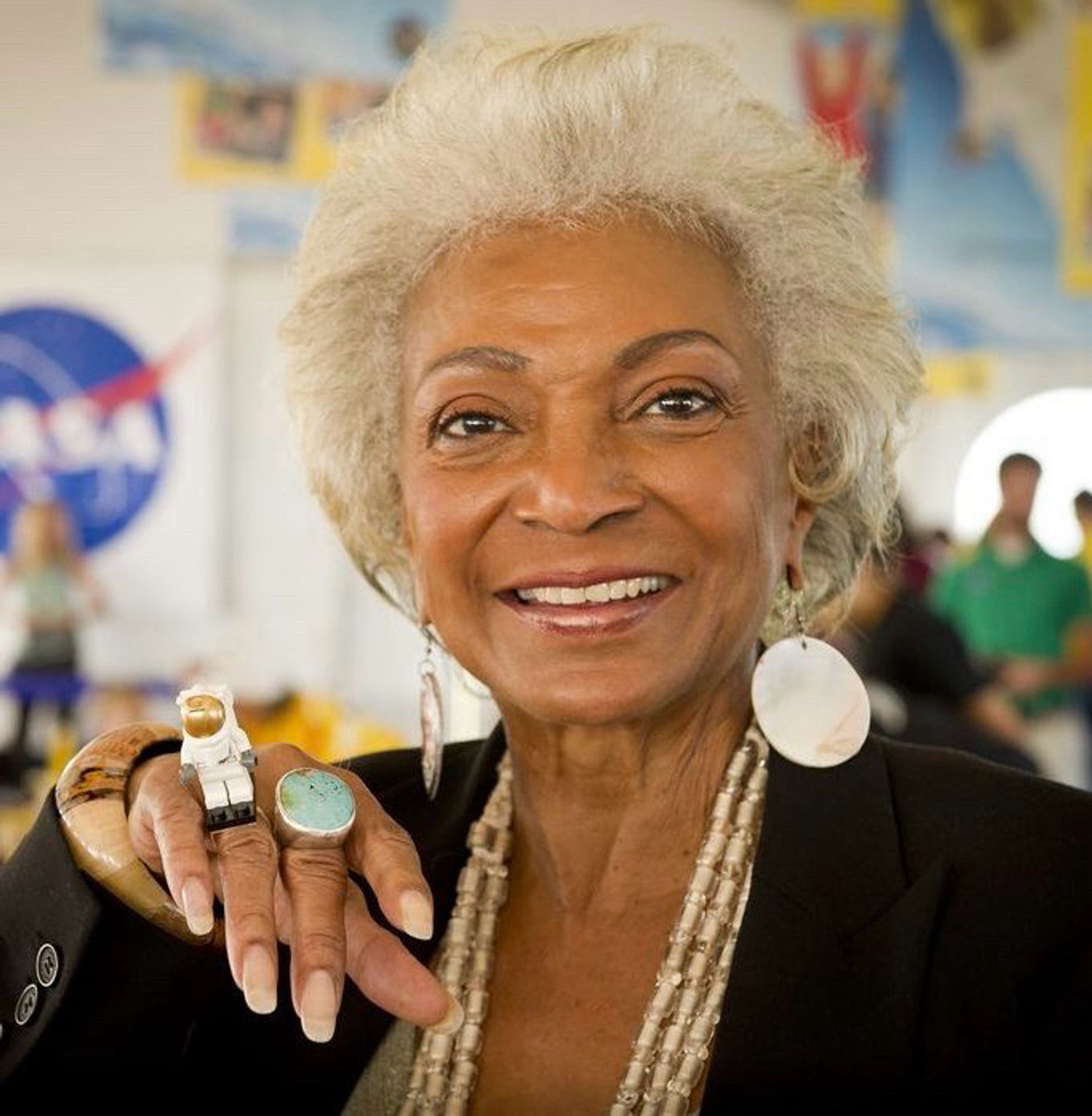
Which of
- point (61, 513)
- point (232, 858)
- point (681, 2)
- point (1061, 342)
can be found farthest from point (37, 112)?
point (232, 858)

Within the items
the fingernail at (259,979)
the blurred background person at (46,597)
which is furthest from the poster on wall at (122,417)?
the fingernail at (259,979)

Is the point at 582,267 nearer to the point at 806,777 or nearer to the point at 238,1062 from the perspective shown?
the point at 806,777

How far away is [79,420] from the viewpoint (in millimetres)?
8180

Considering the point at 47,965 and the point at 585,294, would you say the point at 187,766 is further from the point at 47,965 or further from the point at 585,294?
the point at 585,294

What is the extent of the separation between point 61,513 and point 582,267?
7.06 m

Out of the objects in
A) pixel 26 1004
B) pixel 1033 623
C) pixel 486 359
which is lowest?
pixel 1033 623

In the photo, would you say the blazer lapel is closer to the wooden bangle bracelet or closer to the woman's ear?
the woman's ear

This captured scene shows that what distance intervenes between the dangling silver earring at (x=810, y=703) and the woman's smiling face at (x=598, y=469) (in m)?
0.08

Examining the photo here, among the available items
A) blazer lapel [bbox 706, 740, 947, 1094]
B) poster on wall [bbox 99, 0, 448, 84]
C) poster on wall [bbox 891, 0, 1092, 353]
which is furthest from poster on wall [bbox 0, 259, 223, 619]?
blazer lapel [bbox 706, 740, 947, 1094]

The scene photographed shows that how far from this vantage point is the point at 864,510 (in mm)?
1721

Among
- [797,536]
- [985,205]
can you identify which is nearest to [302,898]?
[797,536]

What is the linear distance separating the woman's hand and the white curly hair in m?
0.51

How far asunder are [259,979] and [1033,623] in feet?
19.4

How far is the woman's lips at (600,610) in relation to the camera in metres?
1.48
